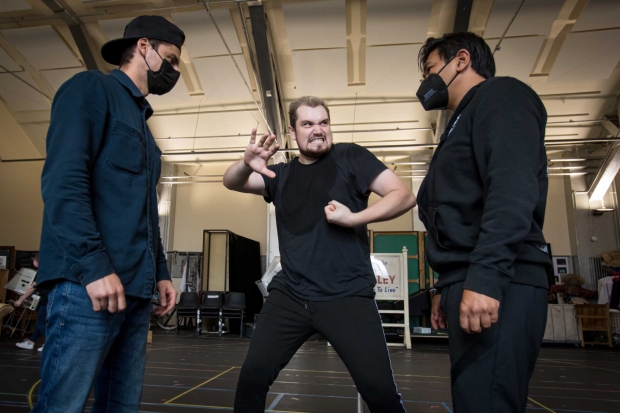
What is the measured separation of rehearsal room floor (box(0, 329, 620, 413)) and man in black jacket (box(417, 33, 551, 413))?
2.00m

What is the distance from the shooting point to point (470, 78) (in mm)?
1445

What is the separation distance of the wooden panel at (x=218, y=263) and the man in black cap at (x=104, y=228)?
10.2m

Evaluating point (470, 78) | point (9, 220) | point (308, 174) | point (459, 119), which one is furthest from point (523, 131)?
point (9, 220)

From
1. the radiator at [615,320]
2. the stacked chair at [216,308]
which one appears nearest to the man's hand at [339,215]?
the stacked chair at [216,308]

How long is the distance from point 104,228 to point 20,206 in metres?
12.6

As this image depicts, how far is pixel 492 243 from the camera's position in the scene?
3.51 ft

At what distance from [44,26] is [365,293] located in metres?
10.8

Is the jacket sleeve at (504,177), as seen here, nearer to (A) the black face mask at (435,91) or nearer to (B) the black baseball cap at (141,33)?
(A) the black face mask at (435,91)

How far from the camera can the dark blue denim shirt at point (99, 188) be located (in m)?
1.13

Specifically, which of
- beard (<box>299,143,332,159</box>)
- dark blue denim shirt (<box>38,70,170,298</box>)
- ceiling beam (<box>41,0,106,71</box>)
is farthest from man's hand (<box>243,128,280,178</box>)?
ceiling beam (<box>41,0,106,71</box>)

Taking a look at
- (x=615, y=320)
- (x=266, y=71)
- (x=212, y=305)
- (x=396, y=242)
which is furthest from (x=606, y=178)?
(x=212, y=305)

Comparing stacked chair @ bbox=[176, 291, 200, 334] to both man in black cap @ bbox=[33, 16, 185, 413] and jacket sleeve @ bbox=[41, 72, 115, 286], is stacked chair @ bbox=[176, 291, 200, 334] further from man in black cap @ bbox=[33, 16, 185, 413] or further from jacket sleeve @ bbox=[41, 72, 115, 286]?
jacket sleeve @ bbox=[41, 72, 115, 286]

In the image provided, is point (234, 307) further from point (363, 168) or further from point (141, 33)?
point (141, 33)

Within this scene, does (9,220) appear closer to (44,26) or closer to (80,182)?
(44,26)
